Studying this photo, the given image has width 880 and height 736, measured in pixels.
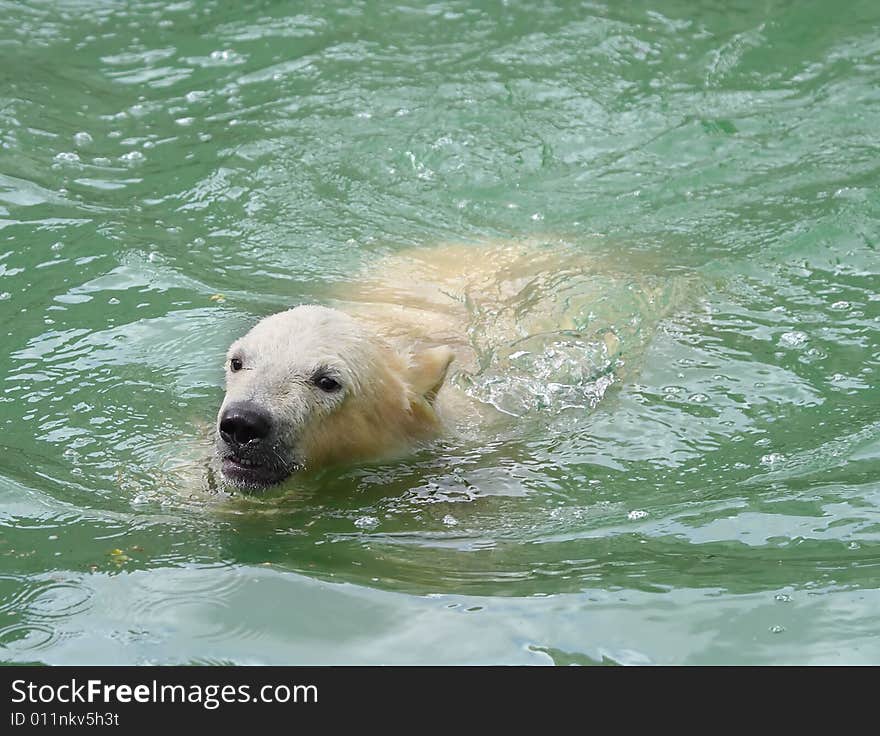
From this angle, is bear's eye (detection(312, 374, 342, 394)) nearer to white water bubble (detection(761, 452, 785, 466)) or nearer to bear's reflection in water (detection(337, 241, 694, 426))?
bear's reflection in water (detection(337, 241, 694, 426))

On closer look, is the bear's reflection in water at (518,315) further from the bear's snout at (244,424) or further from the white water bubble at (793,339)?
the bear's snout at (244,424)

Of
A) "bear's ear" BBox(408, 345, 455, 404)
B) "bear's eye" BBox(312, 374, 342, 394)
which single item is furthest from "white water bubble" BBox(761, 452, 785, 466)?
"bear's eye" BBox(312, 374, 342, 394)

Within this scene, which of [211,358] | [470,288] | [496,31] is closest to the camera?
[211,358]

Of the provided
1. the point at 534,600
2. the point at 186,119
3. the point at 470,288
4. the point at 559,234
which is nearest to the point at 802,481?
the point at 534,600

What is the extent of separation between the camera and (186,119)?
30.8ft

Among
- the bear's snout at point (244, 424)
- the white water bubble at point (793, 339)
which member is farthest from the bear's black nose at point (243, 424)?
the white water bubble at point (793, 339)

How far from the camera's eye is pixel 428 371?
5793 mm

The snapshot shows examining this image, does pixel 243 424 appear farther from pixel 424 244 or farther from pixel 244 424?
pixel 424 244

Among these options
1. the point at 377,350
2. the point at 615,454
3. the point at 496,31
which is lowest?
the point at 615,454

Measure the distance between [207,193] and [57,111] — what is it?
2.00m

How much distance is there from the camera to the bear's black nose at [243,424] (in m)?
5.02

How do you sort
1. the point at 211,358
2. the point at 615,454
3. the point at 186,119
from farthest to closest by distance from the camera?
the point at 186,119 → the point at 211,358 → the point at 615,454

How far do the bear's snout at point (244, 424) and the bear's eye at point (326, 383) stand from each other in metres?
0.36

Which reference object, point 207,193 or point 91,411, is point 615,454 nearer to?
point 91,411
